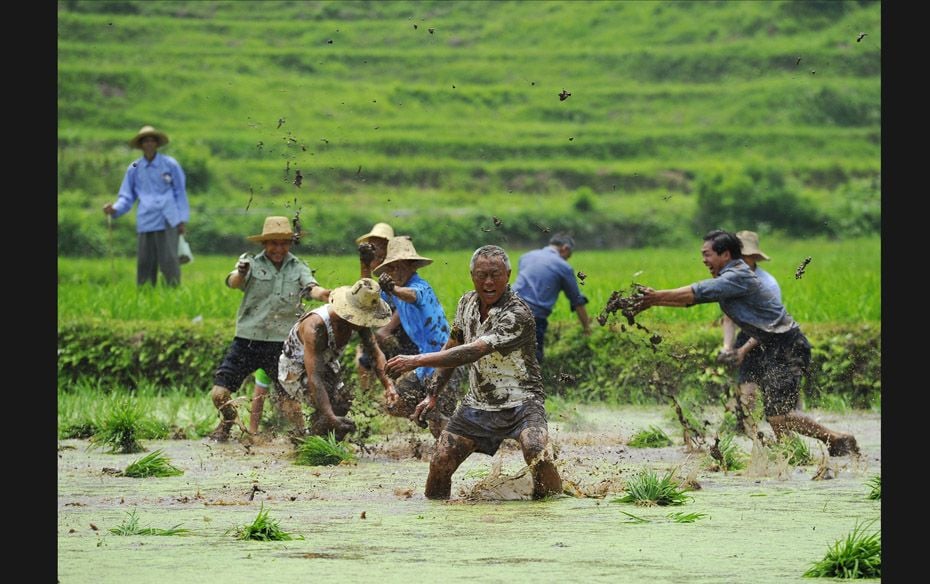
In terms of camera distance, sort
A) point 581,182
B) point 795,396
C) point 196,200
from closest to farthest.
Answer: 1. point 795,396
2. point 196,200
3. point 581,182

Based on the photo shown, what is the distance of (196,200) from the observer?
34.2 metres

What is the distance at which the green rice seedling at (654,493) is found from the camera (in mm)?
8742

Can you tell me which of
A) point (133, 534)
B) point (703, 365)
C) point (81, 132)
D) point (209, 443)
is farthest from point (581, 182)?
point (133, 534)

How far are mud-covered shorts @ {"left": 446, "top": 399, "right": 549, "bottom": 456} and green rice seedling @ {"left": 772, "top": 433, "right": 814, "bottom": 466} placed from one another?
212cm

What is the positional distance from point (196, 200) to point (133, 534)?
88.2ft

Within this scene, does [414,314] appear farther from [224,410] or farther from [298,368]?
[224,410]

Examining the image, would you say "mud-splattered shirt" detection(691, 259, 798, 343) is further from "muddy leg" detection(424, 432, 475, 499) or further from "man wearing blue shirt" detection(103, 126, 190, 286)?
"man wearing blue shirt" detection(103, 126, 190, 286)

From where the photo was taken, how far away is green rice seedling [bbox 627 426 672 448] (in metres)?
11.7

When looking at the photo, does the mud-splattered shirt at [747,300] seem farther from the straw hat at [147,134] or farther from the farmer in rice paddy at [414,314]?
the straw hat at [147,134]

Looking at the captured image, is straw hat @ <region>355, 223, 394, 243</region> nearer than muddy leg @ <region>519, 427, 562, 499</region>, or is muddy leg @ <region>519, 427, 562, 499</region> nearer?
muddy leg @ <region>519, 427, 562, 499</region>

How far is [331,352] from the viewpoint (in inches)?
420

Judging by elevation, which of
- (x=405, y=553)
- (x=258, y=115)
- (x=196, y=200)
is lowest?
(x=405, y=553)

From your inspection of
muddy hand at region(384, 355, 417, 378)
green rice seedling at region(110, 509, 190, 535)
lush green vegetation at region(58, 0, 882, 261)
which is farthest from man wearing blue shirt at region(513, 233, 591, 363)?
lush green vegetation at region(58, 0, 882, 261)

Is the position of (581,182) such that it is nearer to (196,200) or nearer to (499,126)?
(499,126)
